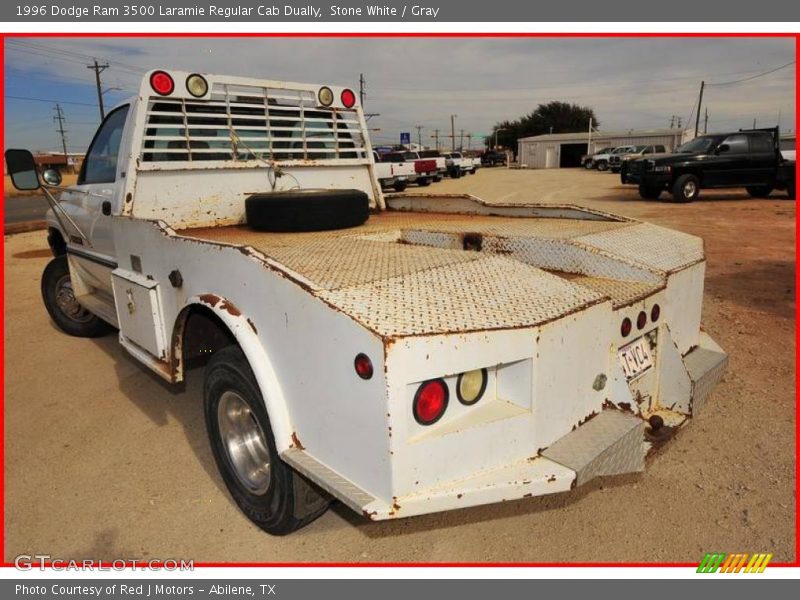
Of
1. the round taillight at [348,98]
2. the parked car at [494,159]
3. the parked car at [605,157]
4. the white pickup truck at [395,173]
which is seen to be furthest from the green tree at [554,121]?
the round taillight at [348,98]

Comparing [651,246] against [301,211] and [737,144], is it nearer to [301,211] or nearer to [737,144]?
[301,211]

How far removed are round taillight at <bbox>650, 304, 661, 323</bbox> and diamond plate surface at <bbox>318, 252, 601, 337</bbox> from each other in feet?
1.61

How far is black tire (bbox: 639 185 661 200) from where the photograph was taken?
17.4 meters

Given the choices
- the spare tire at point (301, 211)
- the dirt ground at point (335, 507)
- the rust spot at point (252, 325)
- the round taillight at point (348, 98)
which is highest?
the round taillight at point (348, 98)

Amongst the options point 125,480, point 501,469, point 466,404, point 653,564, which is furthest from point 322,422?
point 125,480

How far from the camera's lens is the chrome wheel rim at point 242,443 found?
8.84 feet

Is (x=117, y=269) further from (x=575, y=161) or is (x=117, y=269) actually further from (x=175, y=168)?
(x=575, y=161)

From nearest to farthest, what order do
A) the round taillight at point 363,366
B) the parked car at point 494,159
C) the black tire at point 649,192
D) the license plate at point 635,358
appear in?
the round taillight at point 363,366 < the license plate at point 635,358 < the black tire at point 649,192 < the parked car at point 494,159

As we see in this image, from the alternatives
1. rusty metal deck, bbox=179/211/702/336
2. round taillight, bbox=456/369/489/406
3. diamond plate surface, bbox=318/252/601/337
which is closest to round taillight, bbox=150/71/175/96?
rusty metal deck, bbox=179/211/702/336

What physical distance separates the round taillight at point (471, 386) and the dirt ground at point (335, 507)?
861 millimetres

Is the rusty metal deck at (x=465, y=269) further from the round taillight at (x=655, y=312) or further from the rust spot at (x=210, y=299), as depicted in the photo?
the rust spot at (x=210, y=299)

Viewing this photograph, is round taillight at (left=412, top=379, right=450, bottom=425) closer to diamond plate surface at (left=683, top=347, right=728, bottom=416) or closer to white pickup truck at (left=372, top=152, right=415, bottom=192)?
diamond plate surface at (left=683, top=347, right=728, bottom=416)

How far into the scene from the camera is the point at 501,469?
1.99m

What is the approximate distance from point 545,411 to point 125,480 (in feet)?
7.62
